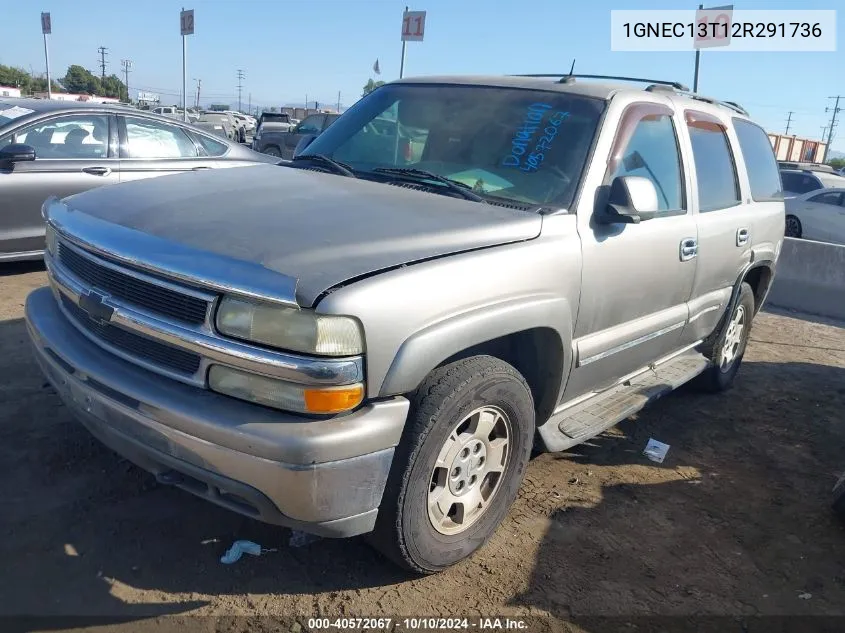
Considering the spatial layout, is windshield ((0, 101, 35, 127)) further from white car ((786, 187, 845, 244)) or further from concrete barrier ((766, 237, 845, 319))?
white car ((786, 187, 845, 244))

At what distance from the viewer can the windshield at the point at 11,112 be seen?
20.8 ft

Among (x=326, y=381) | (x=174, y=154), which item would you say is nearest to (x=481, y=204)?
(x=326, y=381)

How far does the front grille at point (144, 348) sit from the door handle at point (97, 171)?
14.2 ft

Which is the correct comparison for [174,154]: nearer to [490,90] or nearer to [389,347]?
[490,90]

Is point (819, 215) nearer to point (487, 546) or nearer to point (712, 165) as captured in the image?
point (712, 165)

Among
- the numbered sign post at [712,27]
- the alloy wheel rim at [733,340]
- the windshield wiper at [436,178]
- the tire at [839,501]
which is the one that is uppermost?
the numbered sign post at [712,27]

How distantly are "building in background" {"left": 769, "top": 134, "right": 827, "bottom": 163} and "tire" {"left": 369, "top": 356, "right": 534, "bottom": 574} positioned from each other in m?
42.8

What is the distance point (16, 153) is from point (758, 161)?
5.91m

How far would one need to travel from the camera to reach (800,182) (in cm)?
1530

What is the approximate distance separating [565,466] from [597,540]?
716mm

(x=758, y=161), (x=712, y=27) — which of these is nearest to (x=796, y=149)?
(x=712, y=27)

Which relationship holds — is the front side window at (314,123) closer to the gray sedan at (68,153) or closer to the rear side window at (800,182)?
the rear side window at (800,182)

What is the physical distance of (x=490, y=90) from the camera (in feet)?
12.3

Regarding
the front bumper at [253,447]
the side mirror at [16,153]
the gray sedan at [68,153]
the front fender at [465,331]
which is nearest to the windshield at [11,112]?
the gray sedan at [68,153]
